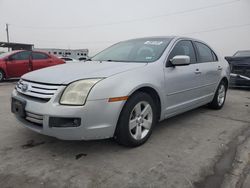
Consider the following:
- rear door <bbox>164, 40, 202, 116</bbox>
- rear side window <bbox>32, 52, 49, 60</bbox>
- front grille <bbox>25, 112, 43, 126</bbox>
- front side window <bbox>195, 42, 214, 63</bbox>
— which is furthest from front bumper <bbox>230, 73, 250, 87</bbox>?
rear side window <bbox>32, 52, 49, 60</bbox>

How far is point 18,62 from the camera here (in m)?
9.50

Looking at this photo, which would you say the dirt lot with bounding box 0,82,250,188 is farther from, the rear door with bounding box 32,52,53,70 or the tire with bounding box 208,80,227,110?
the rear door with bounding box 32,52,53,70

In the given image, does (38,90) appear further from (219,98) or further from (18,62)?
(18,62)

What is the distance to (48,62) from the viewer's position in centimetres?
1034

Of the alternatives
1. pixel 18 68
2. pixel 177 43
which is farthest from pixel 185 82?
pixel 18 68

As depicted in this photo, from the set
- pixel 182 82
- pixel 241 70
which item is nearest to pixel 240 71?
pixel 241 70

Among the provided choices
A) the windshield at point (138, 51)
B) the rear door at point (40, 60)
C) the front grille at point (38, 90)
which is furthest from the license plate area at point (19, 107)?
the rear door at point (40, 60)

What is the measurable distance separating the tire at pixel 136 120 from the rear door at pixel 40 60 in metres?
7.91

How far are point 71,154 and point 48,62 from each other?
8.24 m

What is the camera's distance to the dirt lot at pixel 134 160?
7.50 feet

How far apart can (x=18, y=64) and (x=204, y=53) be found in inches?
295

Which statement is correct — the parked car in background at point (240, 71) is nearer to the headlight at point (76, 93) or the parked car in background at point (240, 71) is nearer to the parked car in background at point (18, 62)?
the headlight at point (76, 93)

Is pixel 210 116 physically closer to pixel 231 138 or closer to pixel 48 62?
pixel 231 138

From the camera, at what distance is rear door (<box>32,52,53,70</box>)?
391 inches
